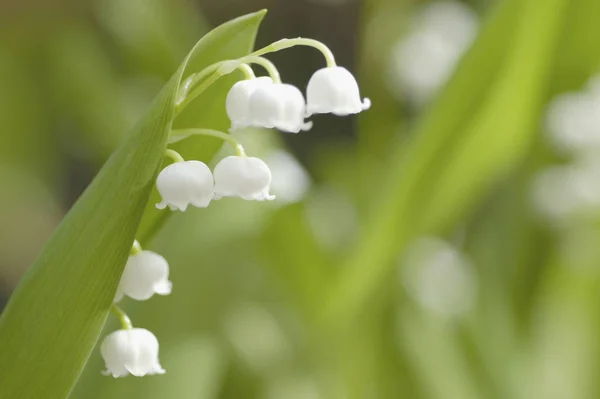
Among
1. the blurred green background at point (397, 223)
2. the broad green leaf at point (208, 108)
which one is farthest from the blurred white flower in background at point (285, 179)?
the broad green leaf at point (208, 108)

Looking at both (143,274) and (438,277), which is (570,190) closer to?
(438,277)

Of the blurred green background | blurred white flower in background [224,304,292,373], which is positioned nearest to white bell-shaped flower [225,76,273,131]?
the blurred green background

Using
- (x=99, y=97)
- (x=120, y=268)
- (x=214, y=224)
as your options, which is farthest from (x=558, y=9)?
(x=99, y=97)

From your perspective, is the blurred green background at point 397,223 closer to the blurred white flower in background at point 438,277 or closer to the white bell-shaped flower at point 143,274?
the blurred white flower in background at point 438,277

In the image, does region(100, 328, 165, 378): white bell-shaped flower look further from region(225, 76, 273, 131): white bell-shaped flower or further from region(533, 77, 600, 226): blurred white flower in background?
region(533, 77, 600, 226): blurred white flower in background

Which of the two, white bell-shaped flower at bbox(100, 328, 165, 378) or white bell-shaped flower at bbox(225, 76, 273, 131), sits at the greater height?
white bell-shaped flower at bbox(225, 76, 273, 131)

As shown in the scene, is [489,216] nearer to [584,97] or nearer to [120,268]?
[584,97]
